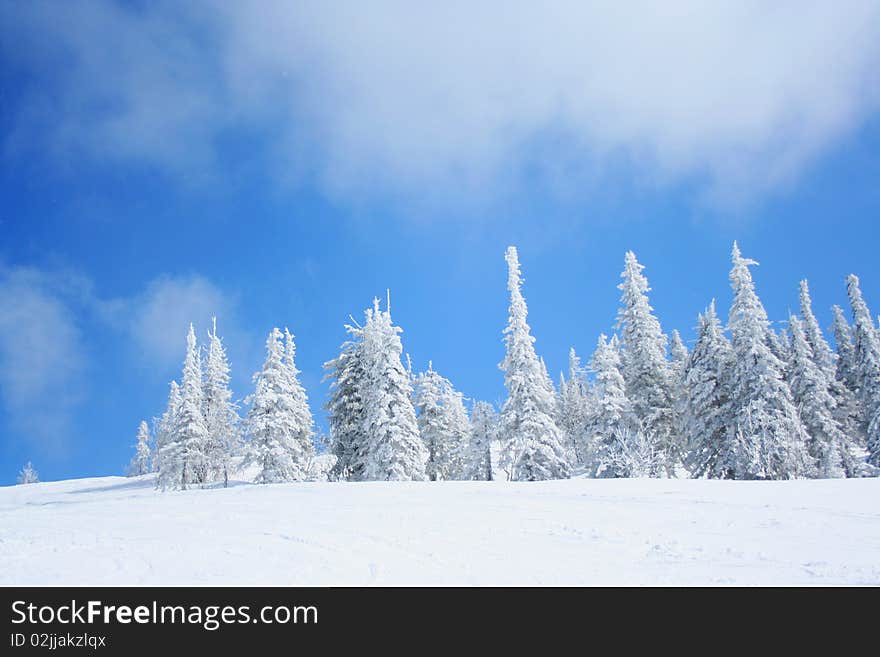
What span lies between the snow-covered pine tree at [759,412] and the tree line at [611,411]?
83mm

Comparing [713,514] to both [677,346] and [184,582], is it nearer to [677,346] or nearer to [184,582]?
[184,582]

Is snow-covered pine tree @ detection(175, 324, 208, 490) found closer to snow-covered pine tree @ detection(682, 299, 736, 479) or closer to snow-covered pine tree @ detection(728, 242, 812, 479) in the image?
snow-covered pine tree @ detection(682, 299, 736, 479)

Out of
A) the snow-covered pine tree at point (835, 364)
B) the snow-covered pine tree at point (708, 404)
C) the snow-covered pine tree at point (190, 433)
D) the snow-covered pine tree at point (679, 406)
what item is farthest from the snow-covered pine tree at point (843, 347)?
the snow-covered pine tree at point (190, 433)

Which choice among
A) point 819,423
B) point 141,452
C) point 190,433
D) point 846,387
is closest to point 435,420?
point 190,433

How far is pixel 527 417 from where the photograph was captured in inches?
1335

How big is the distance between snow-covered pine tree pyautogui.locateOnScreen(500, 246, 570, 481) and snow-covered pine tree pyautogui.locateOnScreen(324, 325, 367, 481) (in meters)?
10.9

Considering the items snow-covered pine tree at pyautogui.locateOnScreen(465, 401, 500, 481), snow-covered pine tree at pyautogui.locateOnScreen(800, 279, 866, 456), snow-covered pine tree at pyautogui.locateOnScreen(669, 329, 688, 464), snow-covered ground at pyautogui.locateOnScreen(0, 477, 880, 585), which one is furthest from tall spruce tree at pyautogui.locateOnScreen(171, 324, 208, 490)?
snow-covered pine tree at pyautogui.locateOnScreen(800, 279, 866, 456)

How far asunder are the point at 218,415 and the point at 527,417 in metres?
34.4

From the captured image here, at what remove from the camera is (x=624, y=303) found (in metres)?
39.2

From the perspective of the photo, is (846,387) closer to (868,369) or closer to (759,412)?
(868,369)

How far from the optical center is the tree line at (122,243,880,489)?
32906 millimetres

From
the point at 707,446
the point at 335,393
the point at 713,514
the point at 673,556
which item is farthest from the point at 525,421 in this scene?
the point at 673,556

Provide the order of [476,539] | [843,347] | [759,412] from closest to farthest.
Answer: [476,539], [759,412], [843,347]
